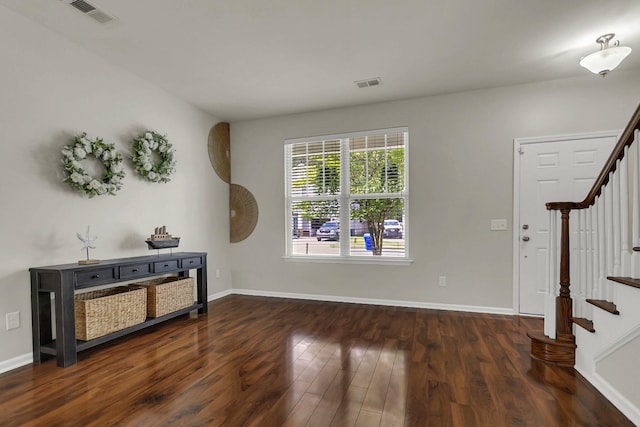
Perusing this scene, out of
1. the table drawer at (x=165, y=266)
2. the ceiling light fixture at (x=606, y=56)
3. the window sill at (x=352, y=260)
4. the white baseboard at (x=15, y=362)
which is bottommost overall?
the white baseboard at (x=15, y=362)

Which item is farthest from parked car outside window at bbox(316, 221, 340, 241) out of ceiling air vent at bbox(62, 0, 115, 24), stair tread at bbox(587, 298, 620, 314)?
ceiling air vent at bbox(62, 0, 115, 24)

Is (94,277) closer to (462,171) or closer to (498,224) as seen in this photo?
(462,171)

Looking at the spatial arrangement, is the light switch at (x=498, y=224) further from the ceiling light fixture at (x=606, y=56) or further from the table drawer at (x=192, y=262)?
the table drawer at (x=192, y=262)

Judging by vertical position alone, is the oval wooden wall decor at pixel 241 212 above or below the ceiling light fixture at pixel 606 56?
below

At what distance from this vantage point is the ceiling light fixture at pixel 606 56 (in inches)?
105

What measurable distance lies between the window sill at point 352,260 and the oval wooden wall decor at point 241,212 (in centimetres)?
77

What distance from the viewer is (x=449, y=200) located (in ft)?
13.2

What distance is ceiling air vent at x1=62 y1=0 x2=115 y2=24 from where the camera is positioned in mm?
2352

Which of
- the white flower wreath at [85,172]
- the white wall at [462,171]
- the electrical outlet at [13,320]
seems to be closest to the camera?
the electrical outlet at [13,320]

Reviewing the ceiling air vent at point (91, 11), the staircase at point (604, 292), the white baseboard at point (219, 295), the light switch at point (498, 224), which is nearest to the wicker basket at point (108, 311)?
the white baseboard at point (219, 295)

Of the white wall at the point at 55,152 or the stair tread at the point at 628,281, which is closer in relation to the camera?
the stair tread at the point at 628,281

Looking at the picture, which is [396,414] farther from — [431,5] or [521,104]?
[521,104]

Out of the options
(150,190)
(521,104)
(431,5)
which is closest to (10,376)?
(150,190)

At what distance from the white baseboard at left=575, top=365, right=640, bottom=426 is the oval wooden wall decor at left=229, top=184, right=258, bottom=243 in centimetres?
408
